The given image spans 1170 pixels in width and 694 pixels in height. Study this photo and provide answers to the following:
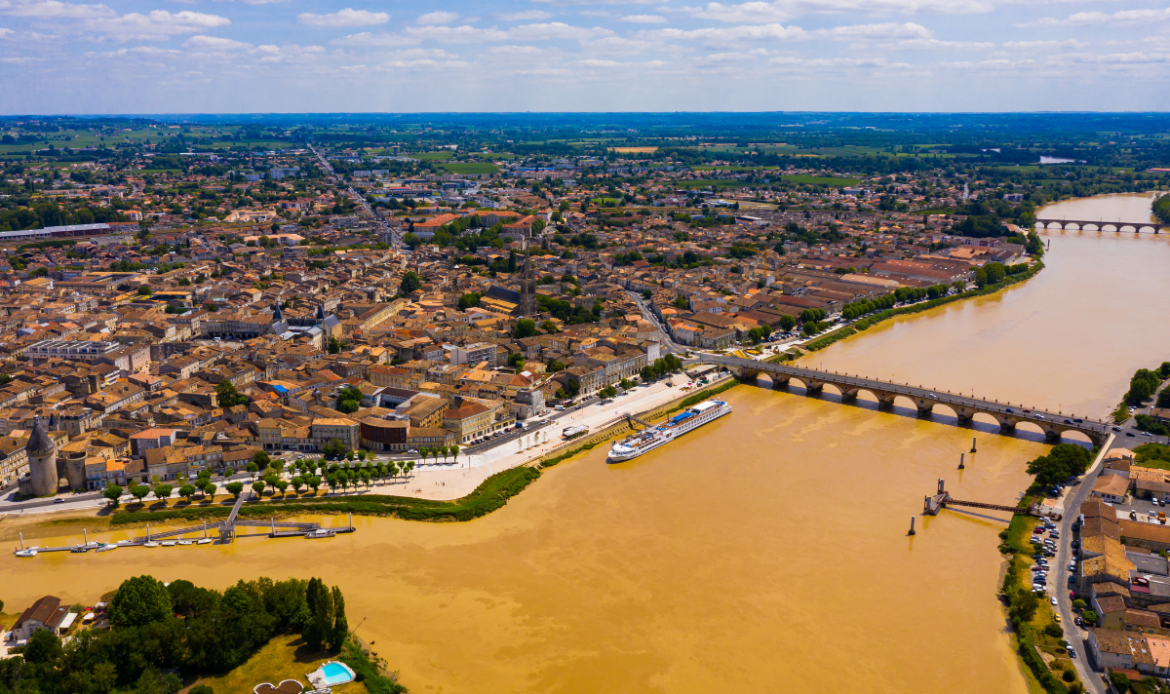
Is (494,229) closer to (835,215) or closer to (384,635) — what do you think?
(835,215)

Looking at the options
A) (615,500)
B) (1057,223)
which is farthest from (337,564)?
(1057,223)

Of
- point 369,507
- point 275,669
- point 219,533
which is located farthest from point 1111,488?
point 219,533

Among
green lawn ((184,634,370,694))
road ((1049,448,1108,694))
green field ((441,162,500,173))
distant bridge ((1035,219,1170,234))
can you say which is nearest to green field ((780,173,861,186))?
distant bridge ((1035,219,1170,234))

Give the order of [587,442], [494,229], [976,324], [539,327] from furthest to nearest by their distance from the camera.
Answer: [494,229] → [976,324] → [539,327] → [587,442]

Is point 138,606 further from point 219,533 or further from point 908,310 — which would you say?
point 908,310

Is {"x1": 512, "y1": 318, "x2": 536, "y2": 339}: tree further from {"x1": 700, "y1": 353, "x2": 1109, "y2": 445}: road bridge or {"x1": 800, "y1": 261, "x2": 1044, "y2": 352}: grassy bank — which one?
{"x1": 800, "y1": 261, "x2": 1044, "y2": 352}: grassy bank

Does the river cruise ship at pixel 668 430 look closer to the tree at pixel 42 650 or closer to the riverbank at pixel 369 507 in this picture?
the riverbank at pixel 369 507
